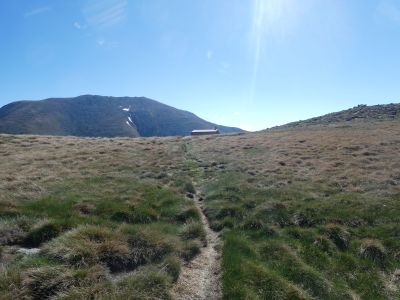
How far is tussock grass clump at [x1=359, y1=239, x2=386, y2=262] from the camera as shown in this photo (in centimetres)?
1385

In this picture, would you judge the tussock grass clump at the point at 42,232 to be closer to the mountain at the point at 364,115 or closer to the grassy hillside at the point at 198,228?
the grassy hillside at the point at 198,228

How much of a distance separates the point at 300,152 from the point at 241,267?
27654mm

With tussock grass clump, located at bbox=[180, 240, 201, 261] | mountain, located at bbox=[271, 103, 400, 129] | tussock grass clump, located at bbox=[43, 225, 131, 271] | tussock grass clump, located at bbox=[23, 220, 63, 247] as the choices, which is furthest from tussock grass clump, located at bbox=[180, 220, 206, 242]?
mountain, located at bbox=[271, 103, 400, 129]

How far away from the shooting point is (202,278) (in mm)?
12133

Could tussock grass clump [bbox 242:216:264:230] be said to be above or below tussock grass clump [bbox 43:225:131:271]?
below

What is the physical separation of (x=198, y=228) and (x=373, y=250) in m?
7.05

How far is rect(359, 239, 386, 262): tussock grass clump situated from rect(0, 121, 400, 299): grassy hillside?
0.15ft

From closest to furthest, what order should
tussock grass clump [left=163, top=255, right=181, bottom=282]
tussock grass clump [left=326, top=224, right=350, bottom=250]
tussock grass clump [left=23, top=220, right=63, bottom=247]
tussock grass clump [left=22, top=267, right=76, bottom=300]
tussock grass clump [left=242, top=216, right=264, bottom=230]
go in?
tussock grass clump [left=22, top=267, right=76, bottom=300] < tussock grass clump [left=163, top=255, right=181, bottom=282] < tussock grass clump [left=23, top=220, right=63, bottom=247] < tussock grass clump [left=326, top=224, right=350, bottom=250] < tussock grass clump [left=242, top=216, right=264, bottom=230]

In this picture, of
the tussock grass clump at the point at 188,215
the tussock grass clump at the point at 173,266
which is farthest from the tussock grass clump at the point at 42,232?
the tussock grass clump at the point at 188,215

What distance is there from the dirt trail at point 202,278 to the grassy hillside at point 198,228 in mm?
286

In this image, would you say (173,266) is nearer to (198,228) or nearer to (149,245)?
(149,245)

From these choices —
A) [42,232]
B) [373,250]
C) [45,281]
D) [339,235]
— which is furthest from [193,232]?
[373,250]

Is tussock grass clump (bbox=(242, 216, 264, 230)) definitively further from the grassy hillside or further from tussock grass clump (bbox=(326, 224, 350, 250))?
tussock grass clump (bbox=(326, 224, 350, 250))

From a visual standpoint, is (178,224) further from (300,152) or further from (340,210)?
(300,152)
